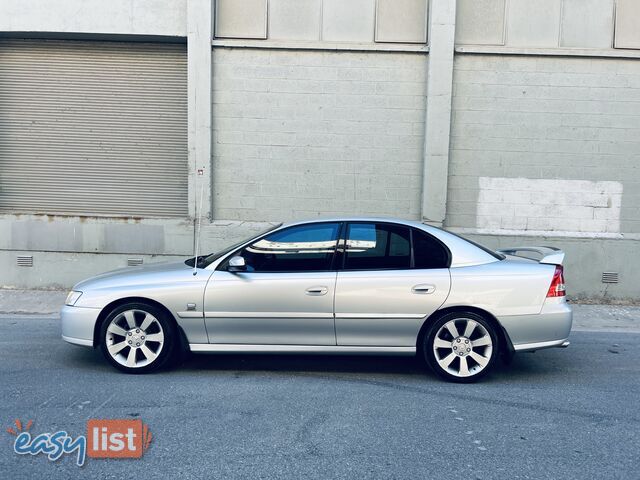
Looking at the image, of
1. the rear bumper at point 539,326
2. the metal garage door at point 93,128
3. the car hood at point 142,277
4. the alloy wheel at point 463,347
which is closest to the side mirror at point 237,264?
the car hood at point 142,277

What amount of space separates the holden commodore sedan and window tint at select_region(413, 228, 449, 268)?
0.03ft

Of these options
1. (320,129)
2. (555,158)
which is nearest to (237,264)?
(320,129)

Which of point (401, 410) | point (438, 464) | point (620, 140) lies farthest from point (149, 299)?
point (620, 140)

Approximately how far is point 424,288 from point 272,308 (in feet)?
4.49

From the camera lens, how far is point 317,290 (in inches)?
236

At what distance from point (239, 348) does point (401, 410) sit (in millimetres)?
1645

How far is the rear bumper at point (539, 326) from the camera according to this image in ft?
19.6

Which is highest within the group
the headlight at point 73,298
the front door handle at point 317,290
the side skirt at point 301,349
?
the front door handle at point 317,290

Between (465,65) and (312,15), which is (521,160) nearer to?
(465,65)

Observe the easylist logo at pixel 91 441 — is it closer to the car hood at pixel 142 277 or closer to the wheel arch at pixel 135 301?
the wheel arch at pixel 135 301

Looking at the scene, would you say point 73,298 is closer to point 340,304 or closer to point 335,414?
point 340,304

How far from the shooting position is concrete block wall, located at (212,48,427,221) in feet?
35.4

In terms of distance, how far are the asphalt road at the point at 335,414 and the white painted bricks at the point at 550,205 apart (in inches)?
153

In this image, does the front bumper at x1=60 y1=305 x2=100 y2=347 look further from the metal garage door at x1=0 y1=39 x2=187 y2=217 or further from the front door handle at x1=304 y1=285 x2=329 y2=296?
the metal garage door at x1=0 y1=39 x2=187 y2=217
